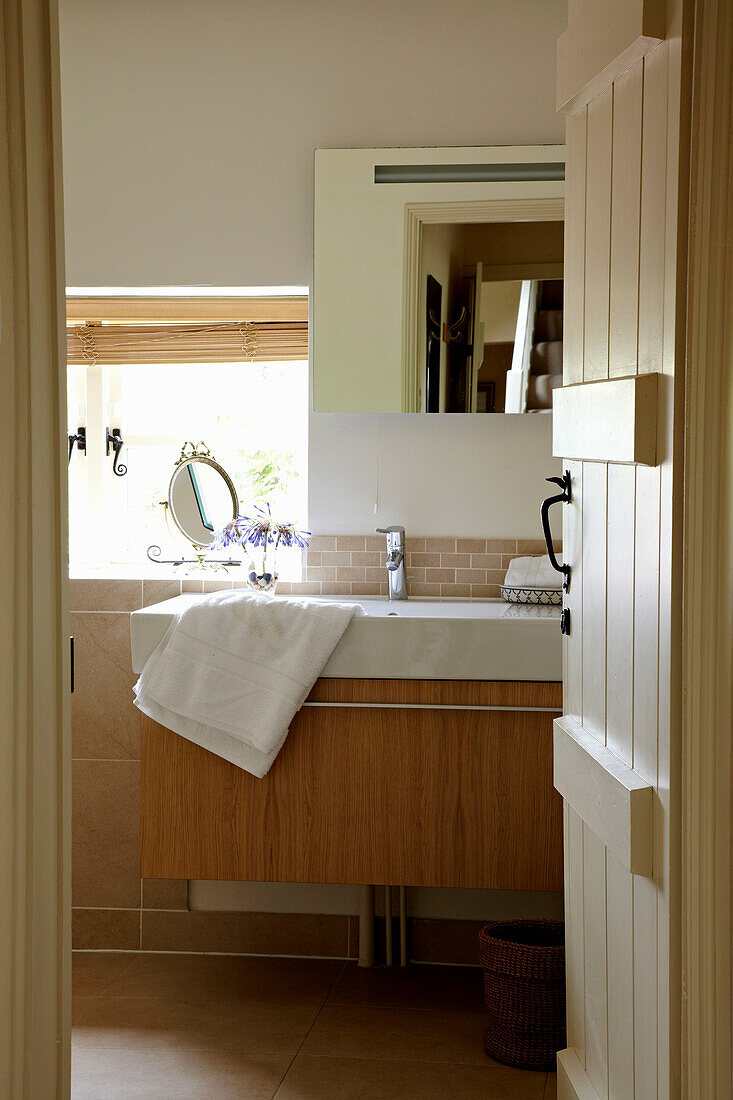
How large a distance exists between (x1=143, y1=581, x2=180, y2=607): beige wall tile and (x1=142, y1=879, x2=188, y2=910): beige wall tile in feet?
2.64

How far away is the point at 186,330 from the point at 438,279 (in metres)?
0.80

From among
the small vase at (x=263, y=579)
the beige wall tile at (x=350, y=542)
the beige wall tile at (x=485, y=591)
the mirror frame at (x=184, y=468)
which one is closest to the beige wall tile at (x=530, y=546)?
the beige wall tile at (x=485, y=591)

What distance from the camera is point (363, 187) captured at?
2.83 m

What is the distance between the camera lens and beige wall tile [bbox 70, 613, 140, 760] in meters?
2.96

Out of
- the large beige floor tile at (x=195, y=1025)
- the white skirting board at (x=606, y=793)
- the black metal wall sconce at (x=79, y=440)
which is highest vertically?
the black metal wall sconce at (x=79, y=440)

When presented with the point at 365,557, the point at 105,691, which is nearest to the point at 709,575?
the point at 365,557

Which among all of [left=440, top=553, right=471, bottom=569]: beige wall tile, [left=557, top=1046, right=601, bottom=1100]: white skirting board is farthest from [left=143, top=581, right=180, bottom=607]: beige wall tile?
[left=557, top=1046, right=601, bottom=1100]: white skirting board

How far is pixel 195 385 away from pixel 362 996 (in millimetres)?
1818

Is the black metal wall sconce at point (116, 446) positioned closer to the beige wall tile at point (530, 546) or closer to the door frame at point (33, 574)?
the beige wall tile at point (530, 546)

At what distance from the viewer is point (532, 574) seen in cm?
281

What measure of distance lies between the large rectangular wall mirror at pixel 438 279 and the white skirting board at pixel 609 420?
0.96 meters

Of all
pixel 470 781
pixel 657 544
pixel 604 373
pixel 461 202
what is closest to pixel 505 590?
pixel 470 781

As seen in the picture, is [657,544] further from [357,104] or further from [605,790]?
[357,104]

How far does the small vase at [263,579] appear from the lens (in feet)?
9.48
